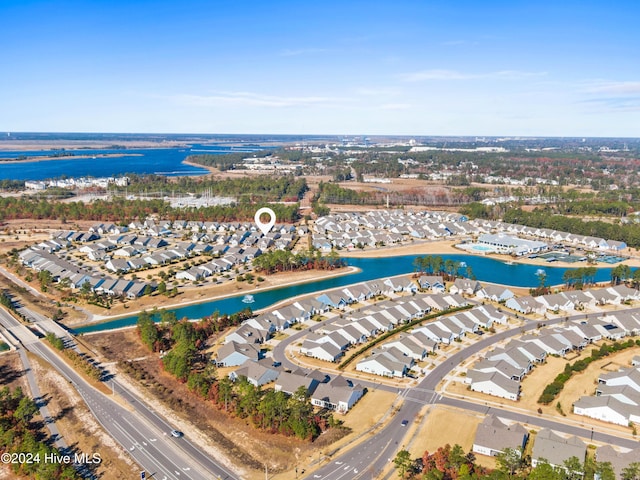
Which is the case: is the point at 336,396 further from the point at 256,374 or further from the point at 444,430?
the point at 444,430

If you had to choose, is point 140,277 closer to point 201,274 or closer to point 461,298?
point 201,274

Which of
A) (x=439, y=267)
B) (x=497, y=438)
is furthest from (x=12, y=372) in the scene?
(x=439, y=267)

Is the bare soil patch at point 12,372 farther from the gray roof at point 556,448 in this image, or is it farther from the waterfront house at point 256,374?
the gray roof at point 556,448

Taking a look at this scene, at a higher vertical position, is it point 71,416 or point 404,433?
point 71,416

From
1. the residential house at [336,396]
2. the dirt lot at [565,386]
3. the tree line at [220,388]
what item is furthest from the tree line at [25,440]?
the dirt lot at [565,386]

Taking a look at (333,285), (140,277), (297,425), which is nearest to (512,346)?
(297,425)

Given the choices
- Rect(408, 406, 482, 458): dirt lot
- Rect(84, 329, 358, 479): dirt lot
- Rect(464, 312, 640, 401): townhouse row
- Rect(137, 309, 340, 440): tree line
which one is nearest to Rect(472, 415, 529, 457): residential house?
Rect(408, 406, 482, 458): dirt lot

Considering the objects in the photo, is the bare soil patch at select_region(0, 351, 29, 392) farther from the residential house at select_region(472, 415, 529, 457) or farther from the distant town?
the residential house at select_region(472, 415, 529, 457)
